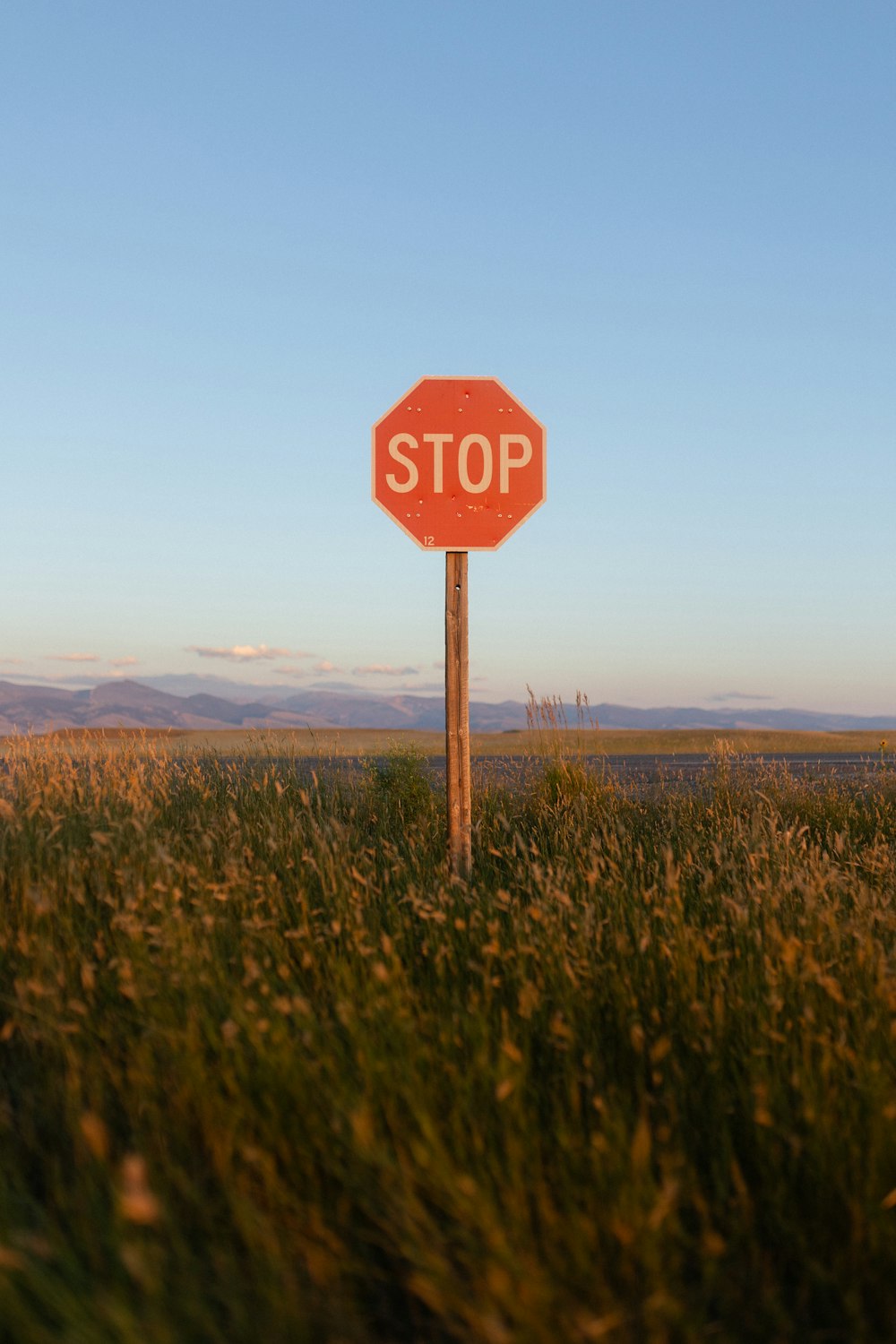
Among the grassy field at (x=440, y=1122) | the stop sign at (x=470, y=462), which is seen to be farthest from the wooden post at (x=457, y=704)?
the grassy field at (x=440, y=1122)

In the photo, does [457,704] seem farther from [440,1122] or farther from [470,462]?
[440,1122]

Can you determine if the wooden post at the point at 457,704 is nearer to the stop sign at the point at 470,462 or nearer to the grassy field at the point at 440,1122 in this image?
the stop sign at the point at 470,462

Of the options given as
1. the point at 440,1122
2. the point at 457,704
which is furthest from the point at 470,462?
the point at 440,1122

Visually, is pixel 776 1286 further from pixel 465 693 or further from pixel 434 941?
pixel 465 693

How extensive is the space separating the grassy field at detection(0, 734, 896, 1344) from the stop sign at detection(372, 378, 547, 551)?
8.51ft

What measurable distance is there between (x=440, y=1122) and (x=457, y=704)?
4280mm

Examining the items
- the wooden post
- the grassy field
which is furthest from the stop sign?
the grassy field

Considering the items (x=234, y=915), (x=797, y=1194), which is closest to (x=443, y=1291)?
(x=797, y=1194)

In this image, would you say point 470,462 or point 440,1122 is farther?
point 470,462

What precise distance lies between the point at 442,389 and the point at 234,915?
3.84 m

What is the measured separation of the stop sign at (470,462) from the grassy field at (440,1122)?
2.59m

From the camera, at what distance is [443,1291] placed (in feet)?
7.11

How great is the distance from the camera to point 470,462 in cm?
666

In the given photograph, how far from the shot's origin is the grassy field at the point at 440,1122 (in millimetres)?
2260
